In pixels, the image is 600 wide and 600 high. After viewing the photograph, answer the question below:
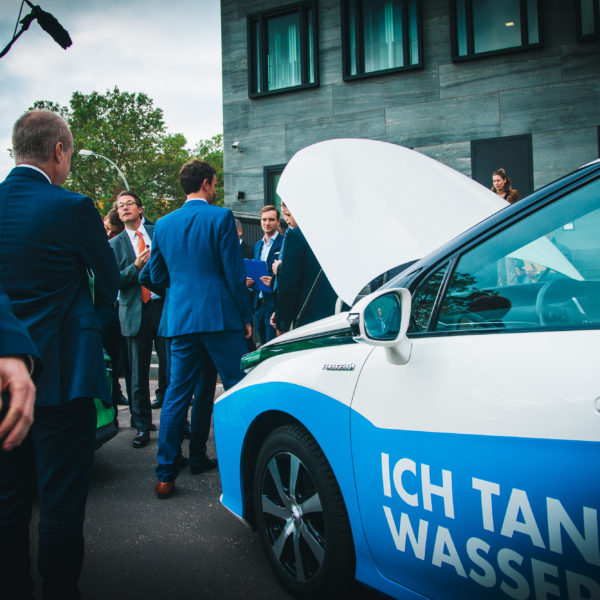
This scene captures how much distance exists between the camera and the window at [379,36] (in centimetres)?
1207

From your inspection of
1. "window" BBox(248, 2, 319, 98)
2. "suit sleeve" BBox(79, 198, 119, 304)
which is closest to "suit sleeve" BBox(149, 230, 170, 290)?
"suit sleeve" BBox(79, 198, 119, 304)

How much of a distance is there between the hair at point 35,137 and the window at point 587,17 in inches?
440

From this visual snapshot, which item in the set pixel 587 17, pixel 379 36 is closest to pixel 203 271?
pixel 587 17

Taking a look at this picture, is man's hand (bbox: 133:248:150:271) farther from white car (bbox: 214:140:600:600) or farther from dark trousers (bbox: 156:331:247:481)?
white car (bbox: 214:140:600:600)

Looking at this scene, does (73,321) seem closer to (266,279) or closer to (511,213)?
(511,213)

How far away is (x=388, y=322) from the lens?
1.86m

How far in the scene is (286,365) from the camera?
2.42 metres

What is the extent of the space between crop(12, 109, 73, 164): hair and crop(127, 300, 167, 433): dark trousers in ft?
9.20

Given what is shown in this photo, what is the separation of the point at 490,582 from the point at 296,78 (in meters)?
13.1

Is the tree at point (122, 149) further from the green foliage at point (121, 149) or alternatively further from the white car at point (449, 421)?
the white car at point (449, 421)

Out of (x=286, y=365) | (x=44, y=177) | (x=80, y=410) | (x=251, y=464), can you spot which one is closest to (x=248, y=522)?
(x=251, y=464)

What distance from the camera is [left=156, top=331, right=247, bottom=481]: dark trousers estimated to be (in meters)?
3.65

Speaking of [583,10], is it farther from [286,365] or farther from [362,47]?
[286,365]

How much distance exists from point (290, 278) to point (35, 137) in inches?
106
